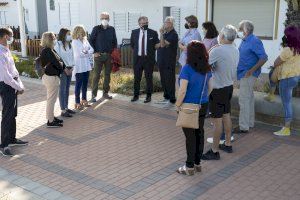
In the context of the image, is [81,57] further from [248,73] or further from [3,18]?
[3,18]

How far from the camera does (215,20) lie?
13.6m

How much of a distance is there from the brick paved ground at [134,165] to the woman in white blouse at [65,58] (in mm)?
401

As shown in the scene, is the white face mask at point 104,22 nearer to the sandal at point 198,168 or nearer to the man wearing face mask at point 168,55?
the man wearing face mask at point 168,55

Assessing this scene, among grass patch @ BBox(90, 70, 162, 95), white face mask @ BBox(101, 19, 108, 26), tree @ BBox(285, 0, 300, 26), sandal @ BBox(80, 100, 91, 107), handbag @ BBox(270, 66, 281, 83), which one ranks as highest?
tree @ BBox(285, 0, 300, 26)

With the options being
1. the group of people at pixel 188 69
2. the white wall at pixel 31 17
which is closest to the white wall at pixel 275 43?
the group of people at pixel 188 69

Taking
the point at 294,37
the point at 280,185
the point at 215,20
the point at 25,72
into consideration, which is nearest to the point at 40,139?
the point at 280,185

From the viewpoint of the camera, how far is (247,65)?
6785 millimetres

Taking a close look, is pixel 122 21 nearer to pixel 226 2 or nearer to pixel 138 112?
pixel 226 2

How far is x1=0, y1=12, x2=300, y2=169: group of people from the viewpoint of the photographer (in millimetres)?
5203

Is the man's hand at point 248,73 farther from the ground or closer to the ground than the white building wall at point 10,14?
closer to the ground

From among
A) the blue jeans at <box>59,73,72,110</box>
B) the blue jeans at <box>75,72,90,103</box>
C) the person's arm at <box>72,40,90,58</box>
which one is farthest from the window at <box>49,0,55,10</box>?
the blue jeans at <box>59,73,72,110</box>

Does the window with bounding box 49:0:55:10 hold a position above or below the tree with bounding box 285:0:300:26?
above

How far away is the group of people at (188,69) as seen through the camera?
520 cm

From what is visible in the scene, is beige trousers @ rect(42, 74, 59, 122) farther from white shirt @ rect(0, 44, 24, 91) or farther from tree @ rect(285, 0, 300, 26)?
tree @ rect(285, 0, 300, 26)
